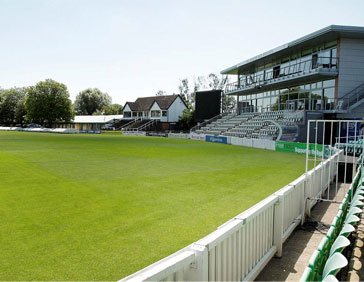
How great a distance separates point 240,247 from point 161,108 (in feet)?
231

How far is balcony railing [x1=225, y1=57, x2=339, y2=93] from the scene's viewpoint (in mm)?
29750

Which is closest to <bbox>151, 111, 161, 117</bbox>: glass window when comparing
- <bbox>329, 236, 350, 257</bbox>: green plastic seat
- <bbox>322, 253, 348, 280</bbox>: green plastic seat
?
<bbox>329, 236, 350, 257</bbox>: green plastic seat

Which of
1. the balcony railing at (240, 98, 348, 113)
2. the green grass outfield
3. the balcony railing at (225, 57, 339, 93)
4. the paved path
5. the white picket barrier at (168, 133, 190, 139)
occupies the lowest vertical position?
the paved path

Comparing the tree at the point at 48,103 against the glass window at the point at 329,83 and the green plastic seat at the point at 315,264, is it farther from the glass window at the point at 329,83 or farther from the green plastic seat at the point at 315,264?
the green plastic seat at the point at 315,264

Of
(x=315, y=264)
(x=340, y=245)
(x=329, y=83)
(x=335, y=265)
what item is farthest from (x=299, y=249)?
(x=329, y=83)

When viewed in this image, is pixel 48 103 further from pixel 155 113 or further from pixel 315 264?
pixel 315 264

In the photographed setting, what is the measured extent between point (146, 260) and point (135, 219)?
222 cm

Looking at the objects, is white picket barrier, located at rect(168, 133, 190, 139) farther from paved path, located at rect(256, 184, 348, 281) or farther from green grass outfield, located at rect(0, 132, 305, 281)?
paved path, located at rect(256, 184, 348, 281)

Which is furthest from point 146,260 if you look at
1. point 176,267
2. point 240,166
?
point 240,166

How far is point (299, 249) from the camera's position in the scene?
5.70m

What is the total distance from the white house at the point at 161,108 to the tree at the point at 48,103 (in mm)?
17714

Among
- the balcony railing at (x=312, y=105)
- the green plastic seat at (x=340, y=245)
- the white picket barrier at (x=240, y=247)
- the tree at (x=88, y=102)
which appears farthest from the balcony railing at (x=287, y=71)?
the tree at (x=88, y=102)

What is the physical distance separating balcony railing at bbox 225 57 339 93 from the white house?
90.6 feet

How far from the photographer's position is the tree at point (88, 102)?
119188 mm
